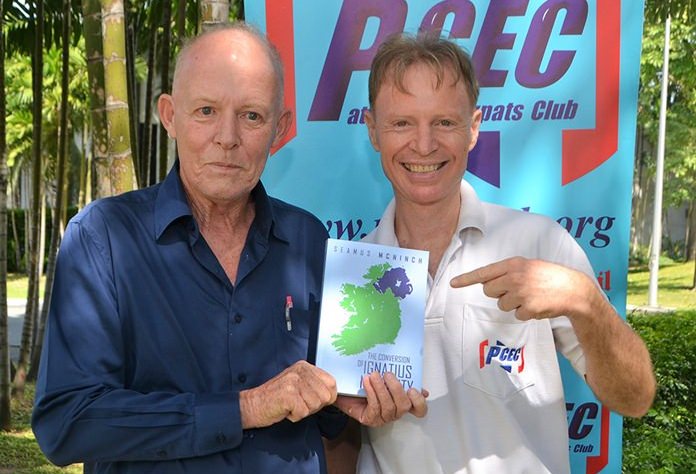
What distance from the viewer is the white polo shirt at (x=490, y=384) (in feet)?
7.43

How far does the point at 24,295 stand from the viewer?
25.8 meters

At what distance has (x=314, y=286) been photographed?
2.36 metres

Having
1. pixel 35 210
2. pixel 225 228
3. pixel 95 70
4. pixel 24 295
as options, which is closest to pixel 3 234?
pixel 35 210

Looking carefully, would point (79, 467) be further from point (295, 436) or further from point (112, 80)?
point (295, 436)

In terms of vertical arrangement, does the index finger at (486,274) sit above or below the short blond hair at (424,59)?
below

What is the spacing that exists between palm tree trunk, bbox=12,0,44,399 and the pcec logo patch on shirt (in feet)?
23.7

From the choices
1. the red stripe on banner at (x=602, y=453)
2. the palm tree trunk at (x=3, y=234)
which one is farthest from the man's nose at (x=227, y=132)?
the palm tree trunk at (x=3, y=234)

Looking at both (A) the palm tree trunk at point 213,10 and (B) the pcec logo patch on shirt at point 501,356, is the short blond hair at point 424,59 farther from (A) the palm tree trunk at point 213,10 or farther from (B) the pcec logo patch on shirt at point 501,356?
(A) the palm tree trunk at point 213,10

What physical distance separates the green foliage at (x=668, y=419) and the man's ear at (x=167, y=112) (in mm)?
3588

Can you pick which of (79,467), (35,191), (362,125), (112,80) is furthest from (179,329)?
(35,191)

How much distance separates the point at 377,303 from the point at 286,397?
0.41 m

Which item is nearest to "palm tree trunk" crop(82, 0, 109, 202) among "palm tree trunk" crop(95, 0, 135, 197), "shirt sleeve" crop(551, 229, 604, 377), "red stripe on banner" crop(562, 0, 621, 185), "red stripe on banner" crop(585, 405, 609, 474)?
"palm tree trunk" crop(95, 0, 135, 197)

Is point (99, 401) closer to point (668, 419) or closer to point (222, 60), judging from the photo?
point (222, 60)

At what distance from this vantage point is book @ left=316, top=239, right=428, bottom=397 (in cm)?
217
